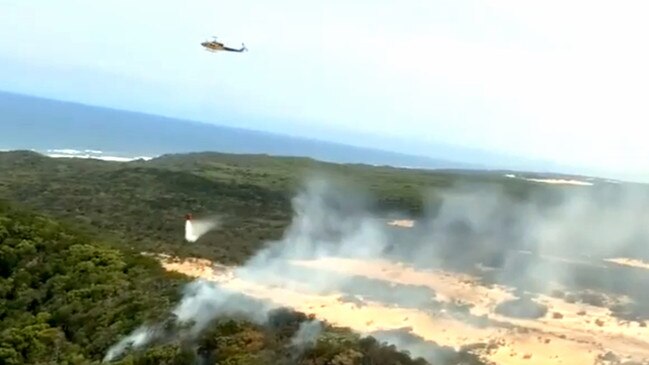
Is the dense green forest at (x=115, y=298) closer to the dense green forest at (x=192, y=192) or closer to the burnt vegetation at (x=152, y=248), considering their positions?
the burnt vegetation at (x=152, y=248)

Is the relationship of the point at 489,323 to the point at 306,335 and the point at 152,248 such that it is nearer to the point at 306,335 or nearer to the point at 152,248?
the point at 306,335

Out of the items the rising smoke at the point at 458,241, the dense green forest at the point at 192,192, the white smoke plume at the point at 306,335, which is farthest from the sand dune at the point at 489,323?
the white smoke plume at the point at 306,335

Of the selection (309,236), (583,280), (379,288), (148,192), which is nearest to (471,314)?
(379,288)

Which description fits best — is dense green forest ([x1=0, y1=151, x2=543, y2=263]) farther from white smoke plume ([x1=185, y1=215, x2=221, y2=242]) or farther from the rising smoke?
the rising smoke

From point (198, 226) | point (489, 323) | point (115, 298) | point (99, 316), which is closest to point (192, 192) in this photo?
point (198, 226)

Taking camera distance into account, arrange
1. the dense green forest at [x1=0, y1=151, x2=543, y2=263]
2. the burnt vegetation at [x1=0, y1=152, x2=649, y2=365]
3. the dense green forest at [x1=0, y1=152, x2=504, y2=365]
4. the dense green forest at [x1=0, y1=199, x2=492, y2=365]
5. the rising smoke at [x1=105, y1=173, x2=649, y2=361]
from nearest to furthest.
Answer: the dense green forest at [x1=0, y1=199, x2=492, y2=365] → the dense green forest at [x1=0, y1=152, x2=504, y2=365] → the burnt vegetation at [x1=0, y1=152, x2=649, y2=365] → the rising smoke at [x1=105, y1=173, x2=649, y2=361] → the dense green forest at [x1=0, y1=151, x2=543, y2=263]

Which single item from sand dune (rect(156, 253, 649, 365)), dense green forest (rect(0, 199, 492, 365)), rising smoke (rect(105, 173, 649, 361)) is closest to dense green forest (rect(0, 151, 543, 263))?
rising smoke (rect(105, 173, 649, 361))

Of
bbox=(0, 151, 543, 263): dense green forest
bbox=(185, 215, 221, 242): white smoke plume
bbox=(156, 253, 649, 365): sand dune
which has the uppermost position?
bbox=(0, 151, 543, 263): dense green forest

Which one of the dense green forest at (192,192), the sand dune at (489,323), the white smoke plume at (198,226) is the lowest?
the sand dune at (489,323)
